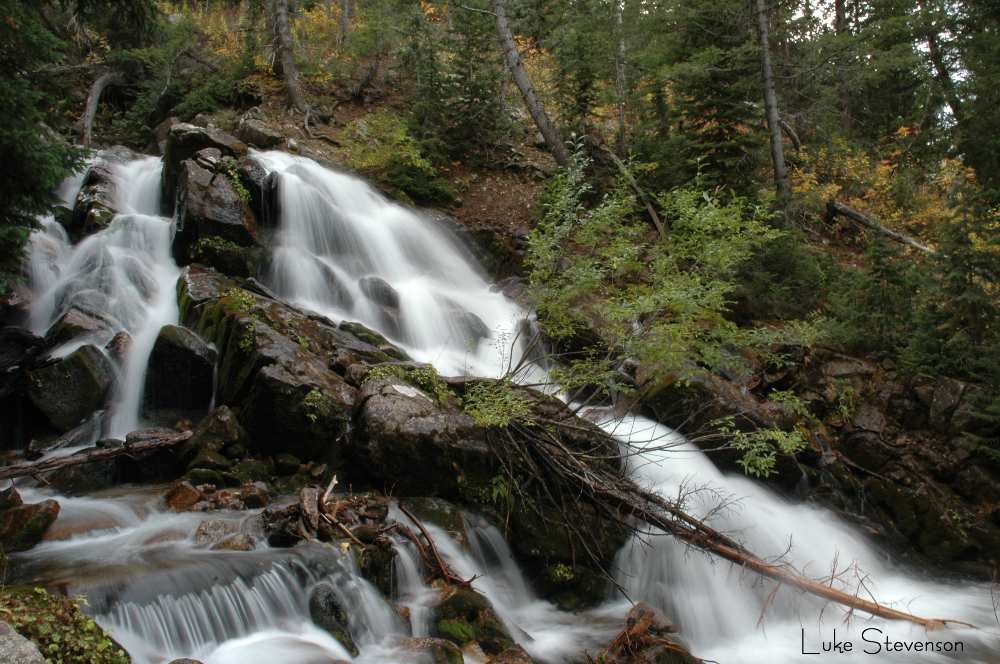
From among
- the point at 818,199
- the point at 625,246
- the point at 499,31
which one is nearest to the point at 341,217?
the point at 499,31

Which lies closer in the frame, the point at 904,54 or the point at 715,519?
the point at 715,519

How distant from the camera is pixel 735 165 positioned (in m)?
13.2

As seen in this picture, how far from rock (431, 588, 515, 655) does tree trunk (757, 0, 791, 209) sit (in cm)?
1097

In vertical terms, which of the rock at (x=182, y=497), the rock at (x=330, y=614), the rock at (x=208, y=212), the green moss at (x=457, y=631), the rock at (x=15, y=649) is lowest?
the green moss at (x=457, y=631)

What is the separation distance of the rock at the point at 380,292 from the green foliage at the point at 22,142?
4.84 m

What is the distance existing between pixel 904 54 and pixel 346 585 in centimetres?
1885

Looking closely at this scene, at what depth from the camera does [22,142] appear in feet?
23.1

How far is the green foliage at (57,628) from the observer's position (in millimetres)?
3330

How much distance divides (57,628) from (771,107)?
583 inches

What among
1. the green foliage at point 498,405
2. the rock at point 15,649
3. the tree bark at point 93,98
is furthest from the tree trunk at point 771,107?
the tree bark at point 93,98

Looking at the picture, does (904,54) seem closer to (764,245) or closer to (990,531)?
(764,245)

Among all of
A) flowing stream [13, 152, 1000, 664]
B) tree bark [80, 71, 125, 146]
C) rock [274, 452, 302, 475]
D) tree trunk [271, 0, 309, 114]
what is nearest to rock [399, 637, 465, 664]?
flowing stream [13, 152, 1000, 664]

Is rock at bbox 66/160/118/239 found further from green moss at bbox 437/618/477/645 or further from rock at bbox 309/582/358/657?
green moss at bbox 437/618/477/645

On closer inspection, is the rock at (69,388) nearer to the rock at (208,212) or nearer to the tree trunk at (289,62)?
the rock at (208,212)
